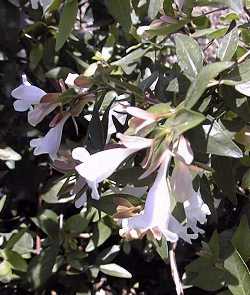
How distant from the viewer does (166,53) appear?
1.73 m

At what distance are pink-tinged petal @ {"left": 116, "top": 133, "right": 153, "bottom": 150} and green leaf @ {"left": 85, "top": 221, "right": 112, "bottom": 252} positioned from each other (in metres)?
0.89

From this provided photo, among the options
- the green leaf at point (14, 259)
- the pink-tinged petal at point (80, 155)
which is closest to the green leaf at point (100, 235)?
the green leaf at point (14, 259)

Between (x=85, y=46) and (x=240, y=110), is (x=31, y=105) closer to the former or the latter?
(x=240, y=110)

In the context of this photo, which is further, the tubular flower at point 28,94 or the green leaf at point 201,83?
the tubular flower at point 28,94

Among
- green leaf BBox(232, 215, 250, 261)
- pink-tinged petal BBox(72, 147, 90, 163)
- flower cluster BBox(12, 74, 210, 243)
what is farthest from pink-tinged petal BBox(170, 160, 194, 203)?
green leaf BBox(232, 215, 250, 261)

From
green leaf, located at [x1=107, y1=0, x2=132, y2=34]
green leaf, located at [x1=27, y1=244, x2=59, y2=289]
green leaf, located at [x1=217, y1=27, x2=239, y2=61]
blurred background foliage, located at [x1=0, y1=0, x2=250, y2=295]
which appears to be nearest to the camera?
green leaf, located at [x1=217, y1=27, x2=239, y2=61]

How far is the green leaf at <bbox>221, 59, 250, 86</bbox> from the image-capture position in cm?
90

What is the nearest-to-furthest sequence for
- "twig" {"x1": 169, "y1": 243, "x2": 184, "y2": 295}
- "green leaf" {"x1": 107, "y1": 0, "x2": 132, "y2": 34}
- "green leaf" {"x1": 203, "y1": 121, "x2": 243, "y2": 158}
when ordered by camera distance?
"green leaf" {"x1": 203, "y1": 121, "x2": 243, "y2": 158}, "green leaf" {"x1": 107, "y1": 0, "x2": 132, "y2": 34}, "twig" {"x1": 169, "y1": 243, "x2": 184, "y2": 295}

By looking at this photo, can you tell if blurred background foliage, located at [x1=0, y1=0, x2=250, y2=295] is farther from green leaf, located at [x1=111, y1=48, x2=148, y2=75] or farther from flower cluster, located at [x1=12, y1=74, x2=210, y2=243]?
flower cluster, located at [x1=12, y1=74, x2=210, y2=243]

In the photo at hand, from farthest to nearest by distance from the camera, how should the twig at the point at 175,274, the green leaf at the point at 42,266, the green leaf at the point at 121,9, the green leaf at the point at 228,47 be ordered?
the green leaf at the point at 42,266, the twig at the point at 175,274, the green leaf at the point at 121,9, the green leaf at the point at 228,47

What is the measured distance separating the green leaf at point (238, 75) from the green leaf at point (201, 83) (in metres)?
0.08

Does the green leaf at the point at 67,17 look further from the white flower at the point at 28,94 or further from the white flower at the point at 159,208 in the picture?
the white flower at the point at 159,208

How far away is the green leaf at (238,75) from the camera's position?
2.96 feet

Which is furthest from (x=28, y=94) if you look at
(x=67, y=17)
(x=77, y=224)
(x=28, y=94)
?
(x=77, y=224)
